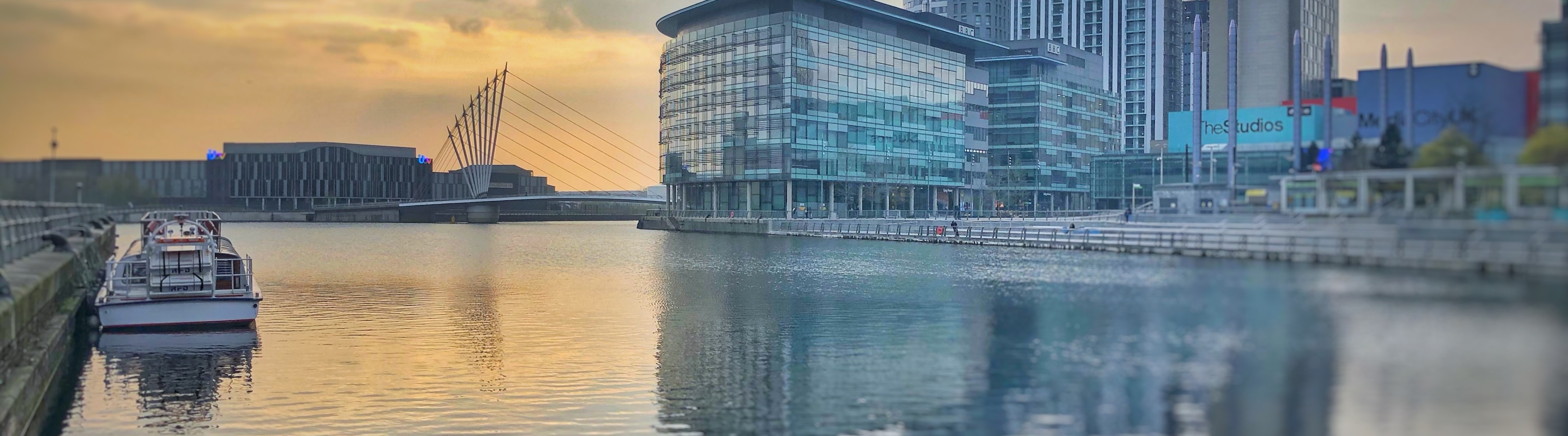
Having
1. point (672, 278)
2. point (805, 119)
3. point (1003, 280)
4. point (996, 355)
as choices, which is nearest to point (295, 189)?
point (805, 119)

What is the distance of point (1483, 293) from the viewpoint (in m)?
17.9

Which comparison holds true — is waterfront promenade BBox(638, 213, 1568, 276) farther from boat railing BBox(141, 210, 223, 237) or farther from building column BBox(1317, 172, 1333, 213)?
boat railing BBox(141, 210, 223, 237)

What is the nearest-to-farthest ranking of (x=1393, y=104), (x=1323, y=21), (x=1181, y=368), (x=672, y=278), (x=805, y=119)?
(x=1393, y=104), (x=1181, y=368), (x=672, y=278), (x=1323, y=21), (x=805, y=119)

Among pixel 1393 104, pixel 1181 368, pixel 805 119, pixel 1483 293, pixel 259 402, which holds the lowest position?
pixel 259 402

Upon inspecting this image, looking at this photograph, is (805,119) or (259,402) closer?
(259,402)

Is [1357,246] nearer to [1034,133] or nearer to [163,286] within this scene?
[163,286]

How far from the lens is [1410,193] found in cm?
1938

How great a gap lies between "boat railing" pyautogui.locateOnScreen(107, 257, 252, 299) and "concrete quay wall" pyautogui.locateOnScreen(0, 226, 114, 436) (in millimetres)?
1444

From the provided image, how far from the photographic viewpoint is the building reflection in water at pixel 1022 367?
21281 mm

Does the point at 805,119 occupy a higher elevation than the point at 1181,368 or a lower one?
higher

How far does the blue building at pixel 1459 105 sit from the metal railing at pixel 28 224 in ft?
96.4

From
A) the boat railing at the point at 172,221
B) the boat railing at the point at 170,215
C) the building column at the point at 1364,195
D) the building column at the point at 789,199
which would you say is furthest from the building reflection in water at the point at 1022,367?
the building column at the point at 789,199

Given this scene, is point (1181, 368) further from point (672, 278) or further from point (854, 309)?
point (672, 278)

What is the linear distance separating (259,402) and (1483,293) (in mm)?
27344
